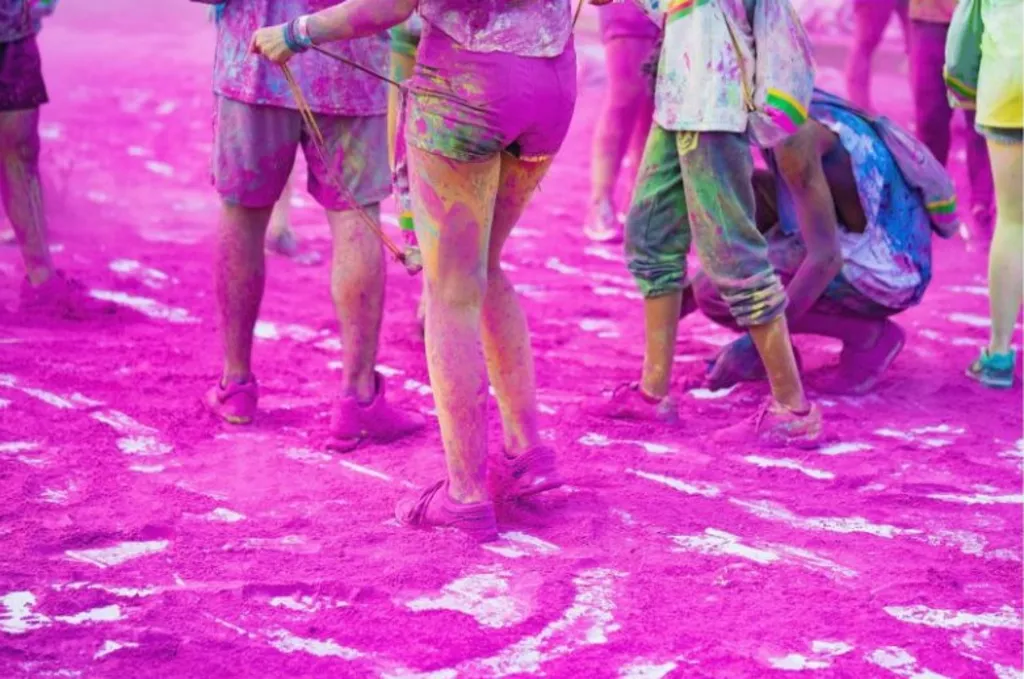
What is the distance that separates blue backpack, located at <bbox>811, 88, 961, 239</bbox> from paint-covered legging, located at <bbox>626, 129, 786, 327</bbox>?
82 centimetres

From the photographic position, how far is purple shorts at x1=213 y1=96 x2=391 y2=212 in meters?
4.49

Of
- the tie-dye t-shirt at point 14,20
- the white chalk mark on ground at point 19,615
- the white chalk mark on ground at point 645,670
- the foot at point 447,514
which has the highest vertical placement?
the tie-dye t-shirt at point 14,20

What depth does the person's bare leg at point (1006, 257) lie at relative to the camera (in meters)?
5.46

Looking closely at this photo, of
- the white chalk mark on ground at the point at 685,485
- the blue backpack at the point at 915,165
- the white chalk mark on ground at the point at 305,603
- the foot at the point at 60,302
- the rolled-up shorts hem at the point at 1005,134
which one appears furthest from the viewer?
the foot at the point at 60,302

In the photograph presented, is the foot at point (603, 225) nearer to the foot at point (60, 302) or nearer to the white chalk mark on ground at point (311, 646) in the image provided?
the foot at point (60, 302)

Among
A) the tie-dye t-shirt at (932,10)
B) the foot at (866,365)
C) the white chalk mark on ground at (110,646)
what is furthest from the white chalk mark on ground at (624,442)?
the tie-dye t-shirt at (932,10)

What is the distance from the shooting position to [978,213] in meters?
7.72

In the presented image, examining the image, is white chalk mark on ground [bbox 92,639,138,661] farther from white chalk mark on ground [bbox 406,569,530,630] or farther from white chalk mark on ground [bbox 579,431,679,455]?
white chalk mark on ground [bbox 579,431,679,455]

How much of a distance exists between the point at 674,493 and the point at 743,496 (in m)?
0.20

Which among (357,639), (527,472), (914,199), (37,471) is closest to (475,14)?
(527,472)

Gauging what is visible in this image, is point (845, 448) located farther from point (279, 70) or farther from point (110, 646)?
point (110, 646)

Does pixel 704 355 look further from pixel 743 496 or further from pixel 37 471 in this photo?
pixel 37 471

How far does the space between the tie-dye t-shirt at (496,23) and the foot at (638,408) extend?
5.15 feet

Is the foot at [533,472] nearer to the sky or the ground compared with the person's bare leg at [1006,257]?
nearer to the ground
